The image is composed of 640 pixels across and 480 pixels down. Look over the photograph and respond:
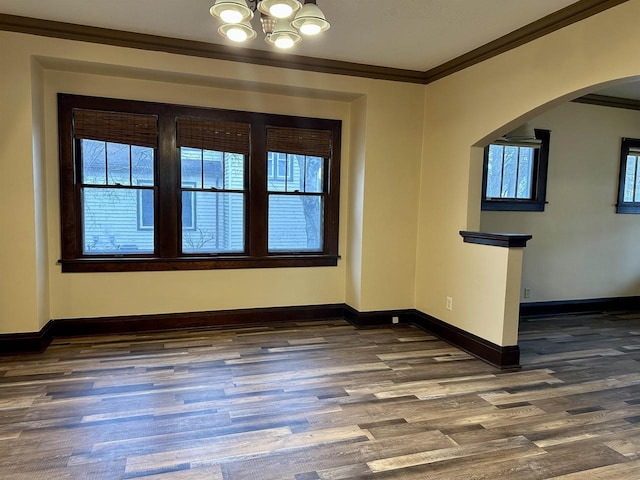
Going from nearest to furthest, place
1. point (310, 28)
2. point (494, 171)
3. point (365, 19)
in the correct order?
point (310, 28), point (365, 19), point (494, 171)

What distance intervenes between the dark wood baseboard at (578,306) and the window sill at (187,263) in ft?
8.33

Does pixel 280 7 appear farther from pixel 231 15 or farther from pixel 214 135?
pixel 214 135

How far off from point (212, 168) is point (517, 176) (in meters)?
3.57

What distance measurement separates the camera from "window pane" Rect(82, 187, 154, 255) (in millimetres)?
4219

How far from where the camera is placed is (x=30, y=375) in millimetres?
3283

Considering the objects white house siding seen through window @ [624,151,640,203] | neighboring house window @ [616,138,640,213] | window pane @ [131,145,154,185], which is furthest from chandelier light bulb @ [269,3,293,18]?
white house siding seen through window @ [624,151,640,203]

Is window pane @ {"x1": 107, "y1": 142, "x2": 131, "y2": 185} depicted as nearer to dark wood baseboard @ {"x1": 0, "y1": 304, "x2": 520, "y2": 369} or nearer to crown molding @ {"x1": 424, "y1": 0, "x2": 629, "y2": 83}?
dark wood baseboard @ {"x1": 0, "y1": 304, "x2": 520, "y2": 369}

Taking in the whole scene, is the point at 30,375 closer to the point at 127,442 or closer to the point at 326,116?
the point at 127,442

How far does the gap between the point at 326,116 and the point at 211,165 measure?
137 centimetres

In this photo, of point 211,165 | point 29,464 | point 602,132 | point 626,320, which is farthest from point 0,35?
point 626,320

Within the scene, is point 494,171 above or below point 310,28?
below

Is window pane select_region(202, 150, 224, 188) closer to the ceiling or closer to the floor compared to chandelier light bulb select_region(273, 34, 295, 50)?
closer to the floor

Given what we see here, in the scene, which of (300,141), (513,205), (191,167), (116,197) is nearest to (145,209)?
(116,197)

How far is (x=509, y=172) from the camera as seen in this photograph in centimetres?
521
